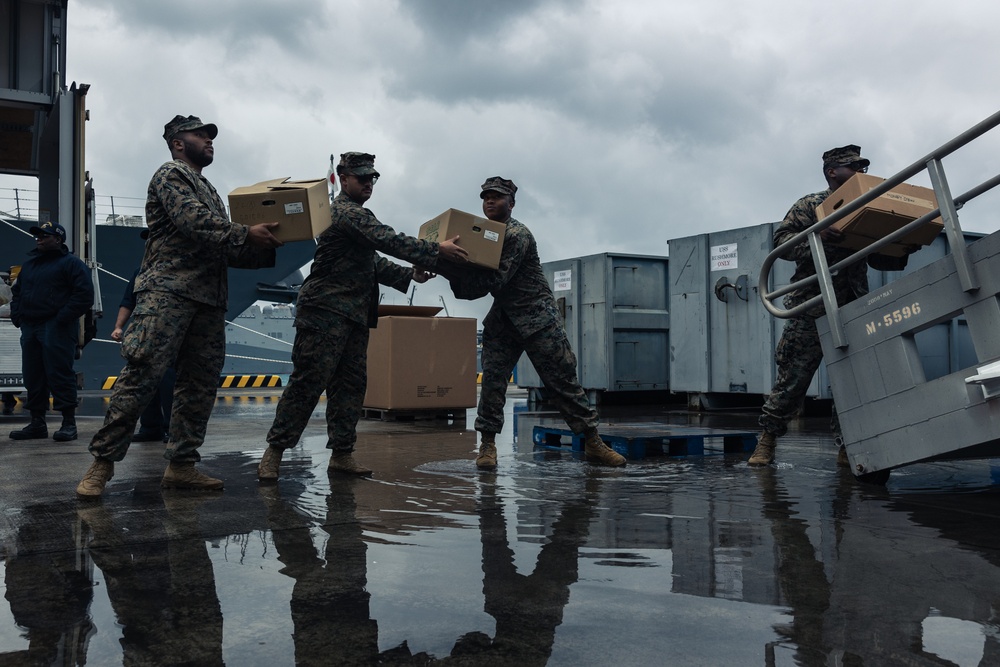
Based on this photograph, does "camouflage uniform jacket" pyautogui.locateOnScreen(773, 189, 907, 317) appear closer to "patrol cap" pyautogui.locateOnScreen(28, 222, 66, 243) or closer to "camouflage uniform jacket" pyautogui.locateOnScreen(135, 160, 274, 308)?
"camouflage uniform jacket" pyautogui.locateOnScreen(135, 160, 274, 308)

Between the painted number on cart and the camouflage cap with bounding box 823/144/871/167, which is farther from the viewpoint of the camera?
the camouflage cap with bounding box 823/144/871/167

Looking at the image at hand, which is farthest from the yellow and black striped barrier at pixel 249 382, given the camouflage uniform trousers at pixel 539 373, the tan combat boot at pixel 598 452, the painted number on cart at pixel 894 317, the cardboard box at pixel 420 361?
the painted number on cart at pixel 894 317

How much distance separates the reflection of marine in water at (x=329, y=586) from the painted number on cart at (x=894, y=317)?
8.73ft

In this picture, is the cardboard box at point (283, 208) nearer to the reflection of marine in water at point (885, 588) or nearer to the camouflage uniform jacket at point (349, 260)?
the camouflage uniform jacket at point (349, 260)

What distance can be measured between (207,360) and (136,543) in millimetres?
1373

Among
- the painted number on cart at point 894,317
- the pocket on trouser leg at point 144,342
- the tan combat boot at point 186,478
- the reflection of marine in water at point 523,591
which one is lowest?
the reflection of marine in water at point 523,591

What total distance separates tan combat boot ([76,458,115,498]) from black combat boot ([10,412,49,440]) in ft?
12.3

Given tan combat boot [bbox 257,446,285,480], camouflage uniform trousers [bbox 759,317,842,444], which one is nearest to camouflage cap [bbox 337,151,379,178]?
tan combat boot [bbox 257,446,285,480]

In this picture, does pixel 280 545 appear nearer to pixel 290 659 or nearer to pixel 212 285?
pixel 290 659

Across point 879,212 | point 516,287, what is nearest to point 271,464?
point 516,287

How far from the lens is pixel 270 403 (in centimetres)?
1366

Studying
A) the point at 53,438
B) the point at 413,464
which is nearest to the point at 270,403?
the point at 53,438

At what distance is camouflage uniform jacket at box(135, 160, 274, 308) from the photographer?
4.04 metres

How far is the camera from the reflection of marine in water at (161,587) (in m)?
2.00
